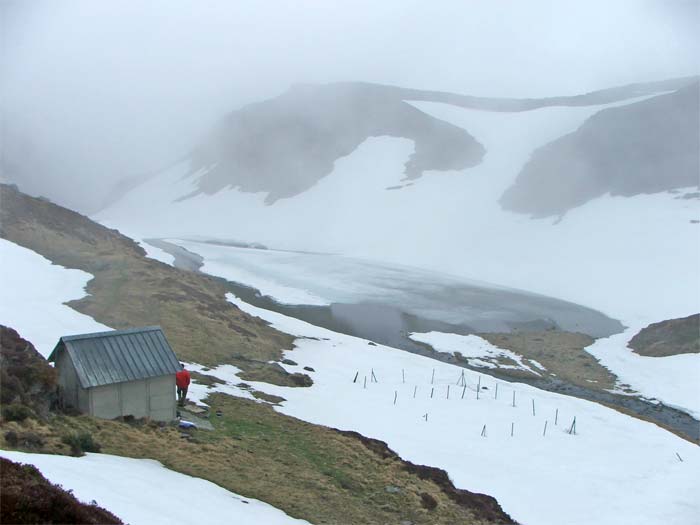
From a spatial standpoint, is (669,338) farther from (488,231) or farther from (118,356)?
(488,231)

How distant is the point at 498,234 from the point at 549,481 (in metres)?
71.9

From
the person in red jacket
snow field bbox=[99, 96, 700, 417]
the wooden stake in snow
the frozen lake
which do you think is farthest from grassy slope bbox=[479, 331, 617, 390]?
the person in red jacket

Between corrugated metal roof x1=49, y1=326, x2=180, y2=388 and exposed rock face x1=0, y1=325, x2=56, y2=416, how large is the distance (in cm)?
86

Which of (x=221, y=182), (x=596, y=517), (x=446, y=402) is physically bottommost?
(x=596, y=517)

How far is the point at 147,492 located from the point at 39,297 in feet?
87.8

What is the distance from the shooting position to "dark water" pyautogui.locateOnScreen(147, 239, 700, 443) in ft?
124

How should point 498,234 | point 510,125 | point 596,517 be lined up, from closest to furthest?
point 596,517
point 498,234
point 510,125

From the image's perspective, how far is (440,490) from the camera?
2105 centimetres

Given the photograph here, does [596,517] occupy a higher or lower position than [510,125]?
lower

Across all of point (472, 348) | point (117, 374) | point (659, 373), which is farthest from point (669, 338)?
point (117, 374)

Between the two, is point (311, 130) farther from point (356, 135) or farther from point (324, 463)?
point (324, 463)

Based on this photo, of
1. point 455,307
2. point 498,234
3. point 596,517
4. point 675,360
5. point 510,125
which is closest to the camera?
point 596,517

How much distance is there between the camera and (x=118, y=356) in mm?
20766

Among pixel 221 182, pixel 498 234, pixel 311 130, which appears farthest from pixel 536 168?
pixel 221 182
